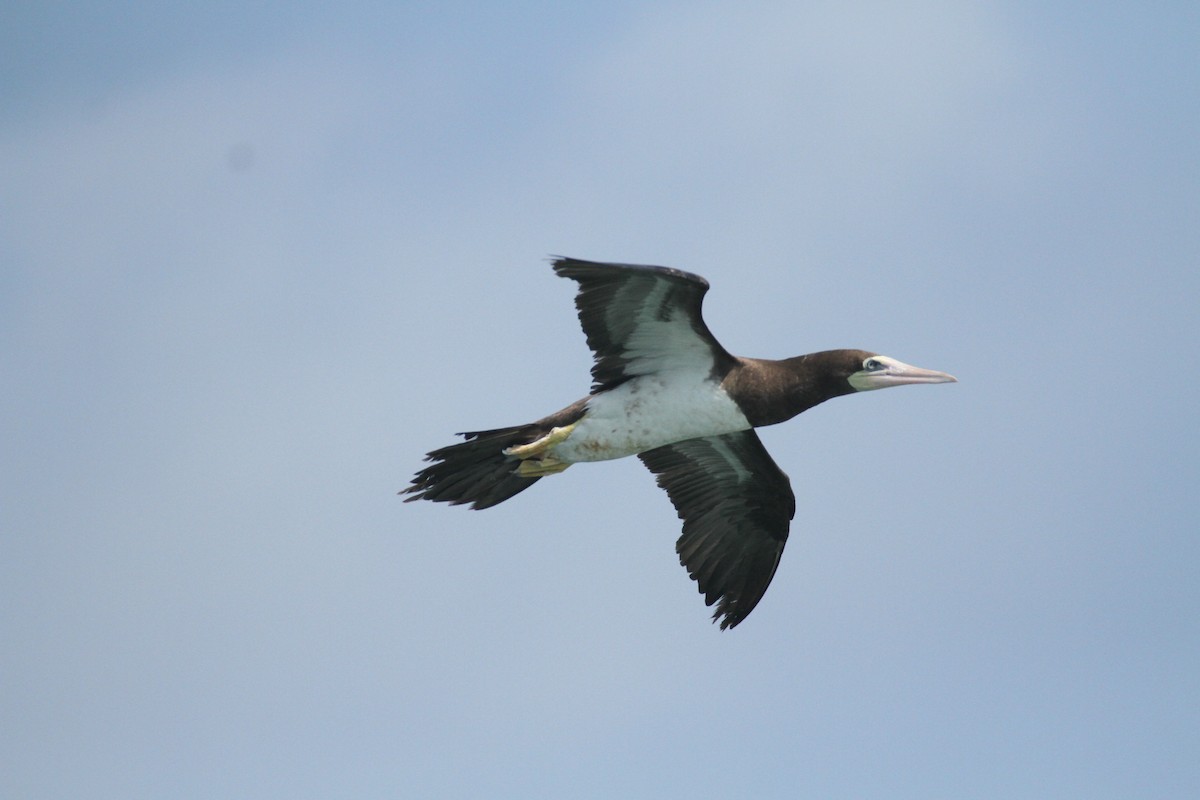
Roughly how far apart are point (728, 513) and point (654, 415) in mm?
2059

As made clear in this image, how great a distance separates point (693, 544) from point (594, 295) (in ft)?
10.8

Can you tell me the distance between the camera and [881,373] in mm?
12688

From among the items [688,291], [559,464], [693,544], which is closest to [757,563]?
[693,544]

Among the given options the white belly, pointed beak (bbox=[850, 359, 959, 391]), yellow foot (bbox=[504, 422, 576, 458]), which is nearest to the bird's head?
pointed beak (bbox=[850, 359, 959, 391])

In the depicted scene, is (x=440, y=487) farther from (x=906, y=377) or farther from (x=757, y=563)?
(x=906, y=377)

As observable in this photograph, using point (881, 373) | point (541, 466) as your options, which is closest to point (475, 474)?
point (541, 466)

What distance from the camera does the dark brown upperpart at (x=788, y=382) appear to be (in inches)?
500

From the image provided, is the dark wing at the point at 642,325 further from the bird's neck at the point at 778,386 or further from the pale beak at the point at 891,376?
the pale beak at the point at 891,376

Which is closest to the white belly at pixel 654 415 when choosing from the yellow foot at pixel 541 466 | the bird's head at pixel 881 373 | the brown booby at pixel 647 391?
the brown booby at pixel 647 391

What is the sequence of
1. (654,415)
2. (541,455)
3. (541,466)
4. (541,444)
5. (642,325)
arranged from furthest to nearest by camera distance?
1. (541,466)
2. (541,455)
3. (541,444)
4. (654,415)
5. (642,325)

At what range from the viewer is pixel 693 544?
14.5 m

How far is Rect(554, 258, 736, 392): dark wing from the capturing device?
11938 millimetres

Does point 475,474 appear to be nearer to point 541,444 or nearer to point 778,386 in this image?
point 541,444

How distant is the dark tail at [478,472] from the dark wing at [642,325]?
0.65 meters
